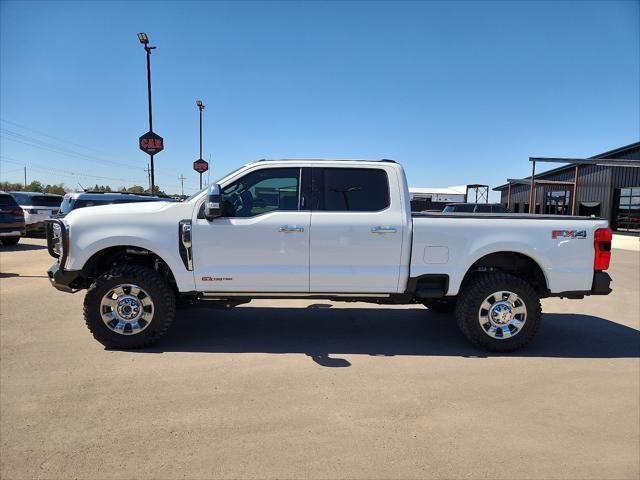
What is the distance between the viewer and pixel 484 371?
397 centimetres

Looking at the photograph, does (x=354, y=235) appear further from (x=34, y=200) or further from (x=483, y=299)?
(x=34, y=200)

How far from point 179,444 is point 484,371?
2.83 meters

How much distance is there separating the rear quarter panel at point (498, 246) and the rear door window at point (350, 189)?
496mm

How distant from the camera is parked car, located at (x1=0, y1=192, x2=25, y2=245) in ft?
39.7

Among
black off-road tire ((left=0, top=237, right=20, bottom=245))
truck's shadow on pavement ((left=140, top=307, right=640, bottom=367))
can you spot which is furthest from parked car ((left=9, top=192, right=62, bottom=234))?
truck's shadow on pavement ((left=140, top=307, right=640, bottom=367))

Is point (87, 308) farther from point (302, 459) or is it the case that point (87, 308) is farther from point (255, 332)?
→ point (302, 459)

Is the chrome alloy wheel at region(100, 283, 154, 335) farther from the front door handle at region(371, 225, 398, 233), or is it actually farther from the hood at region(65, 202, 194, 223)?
the front door handle at region(371, 225, 398, 233)

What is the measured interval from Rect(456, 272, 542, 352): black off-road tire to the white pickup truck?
11 mm

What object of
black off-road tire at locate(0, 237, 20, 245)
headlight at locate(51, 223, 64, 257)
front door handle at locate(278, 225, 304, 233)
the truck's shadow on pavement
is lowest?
the truck's shadow on pavement

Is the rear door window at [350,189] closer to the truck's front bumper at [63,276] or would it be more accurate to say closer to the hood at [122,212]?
the hood at [122,212]

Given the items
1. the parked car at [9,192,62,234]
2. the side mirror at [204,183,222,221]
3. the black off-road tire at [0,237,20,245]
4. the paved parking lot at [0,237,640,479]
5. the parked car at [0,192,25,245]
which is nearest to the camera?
the paved parking lot at [0,237,640,479]

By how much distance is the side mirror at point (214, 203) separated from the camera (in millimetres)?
4113

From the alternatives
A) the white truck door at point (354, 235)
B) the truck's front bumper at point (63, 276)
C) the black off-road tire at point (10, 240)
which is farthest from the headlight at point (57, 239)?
the black off-road tire at point (10, 240)

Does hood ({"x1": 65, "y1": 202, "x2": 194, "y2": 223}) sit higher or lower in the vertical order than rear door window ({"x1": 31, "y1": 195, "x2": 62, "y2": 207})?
lower
